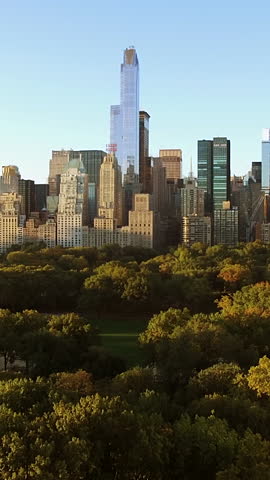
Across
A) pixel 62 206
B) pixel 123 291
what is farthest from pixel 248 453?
pixel 62 206

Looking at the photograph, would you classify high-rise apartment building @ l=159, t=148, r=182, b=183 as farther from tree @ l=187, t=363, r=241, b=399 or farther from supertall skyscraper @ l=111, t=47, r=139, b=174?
tree @ l=187, t=363, r=241, b=399

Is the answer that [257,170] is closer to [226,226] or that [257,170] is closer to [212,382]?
[226,226]

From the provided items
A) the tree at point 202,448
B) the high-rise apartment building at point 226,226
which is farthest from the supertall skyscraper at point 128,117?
the tree at point 202,448

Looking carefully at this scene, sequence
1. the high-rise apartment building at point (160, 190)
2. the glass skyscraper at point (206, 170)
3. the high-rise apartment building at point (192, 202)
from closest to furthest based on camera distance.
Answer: the high-rise apartment building at point (192, 202) → the glass skyscraper at point (206, 170) → the high-rise apartment building at point (160, 190)

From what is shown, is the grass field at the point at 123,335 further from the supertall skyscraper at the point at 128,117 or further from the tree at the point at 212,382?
the supertall skyscraper at the point at 128,117

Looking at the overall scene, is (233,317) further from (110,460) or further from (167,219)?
(167,219)
